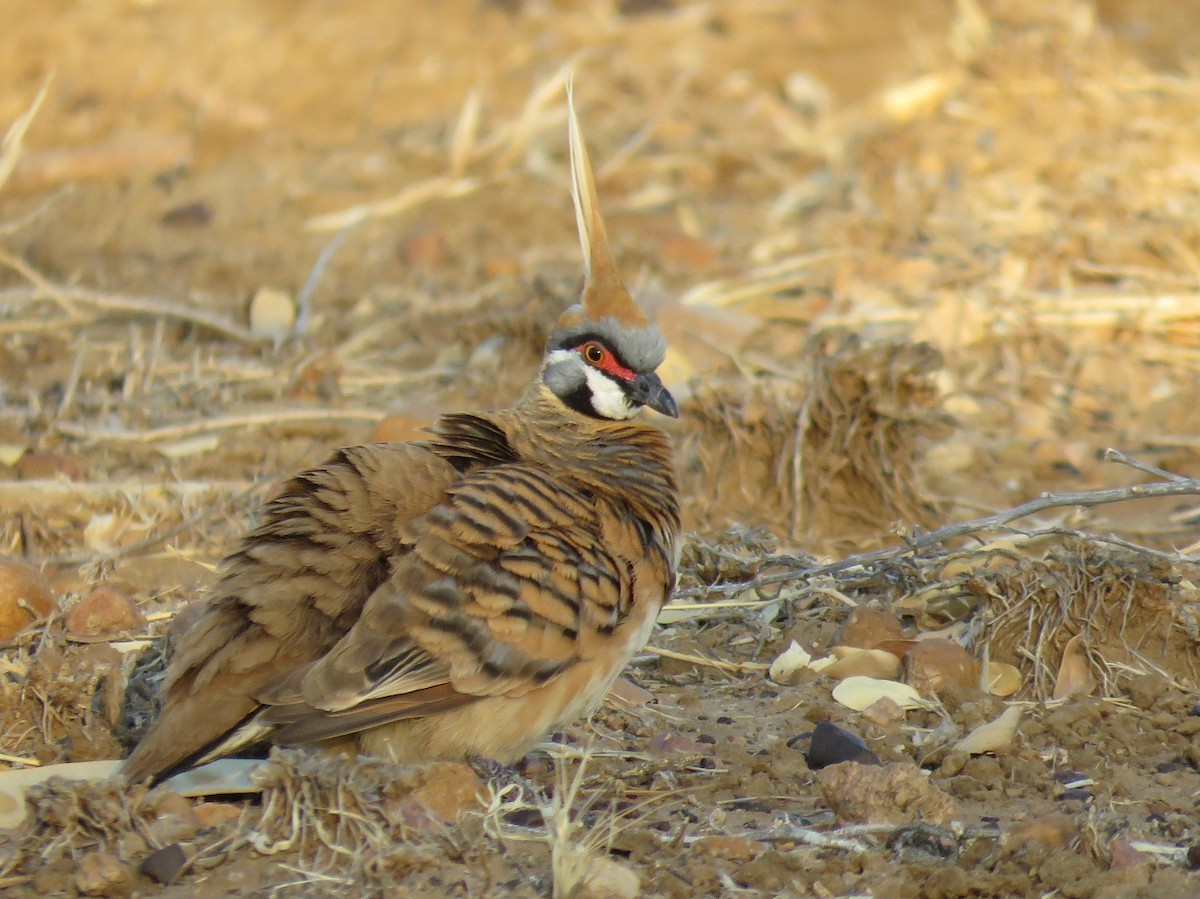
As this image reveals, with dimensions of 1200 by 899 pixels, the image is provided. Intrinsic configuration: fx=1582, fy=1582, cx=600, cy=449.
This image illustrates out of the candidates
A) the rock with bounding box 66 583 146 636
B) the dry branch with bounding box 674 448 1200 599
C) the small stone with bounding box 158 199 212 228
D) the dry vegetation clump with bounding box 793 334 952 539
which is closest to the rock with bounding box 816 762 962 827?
the dry branch with bounding box 674 448 1200 599

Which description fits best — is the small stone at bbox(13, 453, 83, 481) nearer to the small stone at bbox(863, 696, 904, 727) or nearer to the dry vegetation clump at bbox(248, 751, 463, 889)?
the dry vegetation clump at bbox(248, 751, 463, 889)

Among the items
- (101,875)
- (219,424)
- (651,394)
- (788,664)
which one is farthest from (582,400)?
(219,424)

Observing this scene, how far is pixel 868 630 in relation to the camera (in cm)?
432

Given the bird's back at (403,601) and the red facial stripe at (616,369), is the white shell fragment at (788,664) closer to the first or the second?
the bird's back at (403,601)

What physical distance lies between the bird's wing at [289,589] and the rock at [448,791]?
1.16 feet

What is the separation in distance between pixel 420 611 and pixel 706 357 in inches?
126

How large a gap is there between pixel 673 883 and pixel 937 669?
4.10 feet

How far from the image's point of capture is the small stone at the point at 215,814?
331 cm

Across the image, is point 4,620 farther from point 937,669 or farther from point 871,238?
point 871,238

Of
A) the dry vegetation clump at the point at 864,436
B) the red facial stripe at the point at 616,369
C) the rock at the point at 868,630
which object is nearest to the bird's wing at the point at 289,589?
the red facial stripe at the point at 616,369

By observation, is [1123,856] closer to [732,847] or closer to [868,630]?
[732,847]

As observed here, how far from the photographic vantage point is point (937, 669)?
13.4 ft

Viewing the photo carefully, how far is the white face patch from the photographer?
4.25 meters

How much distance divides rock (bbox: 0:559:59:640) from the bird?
809 millimetres
